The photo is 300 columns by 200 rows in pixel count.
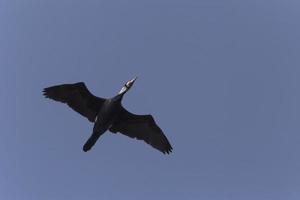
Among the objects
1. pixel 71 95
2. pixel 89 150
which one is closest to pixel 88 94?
pixel 71 95

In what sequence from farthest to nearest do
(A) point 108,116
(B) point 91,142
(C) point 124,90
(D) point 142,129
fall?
(D) point 142,129 → (C) point 124,90 → (A) point 108,116 → (B) point 91,142

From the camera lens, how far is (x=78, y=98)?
81.8 ft

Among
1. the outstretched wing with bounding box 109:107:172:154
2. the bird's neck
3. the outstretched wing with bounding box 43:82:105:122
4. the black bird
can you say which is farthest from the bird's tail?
the bird's neck

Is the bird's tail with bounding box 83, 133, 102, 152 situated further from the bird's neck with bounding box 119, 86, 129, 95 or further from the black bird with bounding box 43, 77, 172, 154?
the bird's neck with bounding box 119, 86, 129, 95

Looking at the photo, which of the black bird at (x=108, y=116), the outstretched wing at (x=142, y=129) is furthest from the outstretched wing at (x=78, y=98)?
the outstretched wing at (x=142, y=129)

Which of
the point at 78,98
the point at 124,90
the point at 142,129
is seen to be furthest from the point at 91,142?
the point at 124,90

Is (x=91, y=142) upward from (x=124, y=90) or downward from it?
downward

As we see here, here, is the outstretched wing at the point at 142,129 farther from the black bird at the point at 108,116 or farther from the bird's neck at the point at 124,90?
the bird's neck at the point at 124,90

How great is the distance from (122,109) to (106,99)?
3.00ft

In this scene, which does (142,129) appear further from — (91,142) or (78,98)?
(78,98)

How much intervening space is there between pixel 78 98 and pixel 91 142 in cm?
230

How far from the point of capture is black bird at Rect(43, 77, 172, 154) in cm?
2447

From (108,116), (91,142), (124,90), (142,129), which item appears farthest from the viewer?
(142,129)

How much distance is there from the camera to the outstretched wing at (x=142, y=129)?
25375mm
